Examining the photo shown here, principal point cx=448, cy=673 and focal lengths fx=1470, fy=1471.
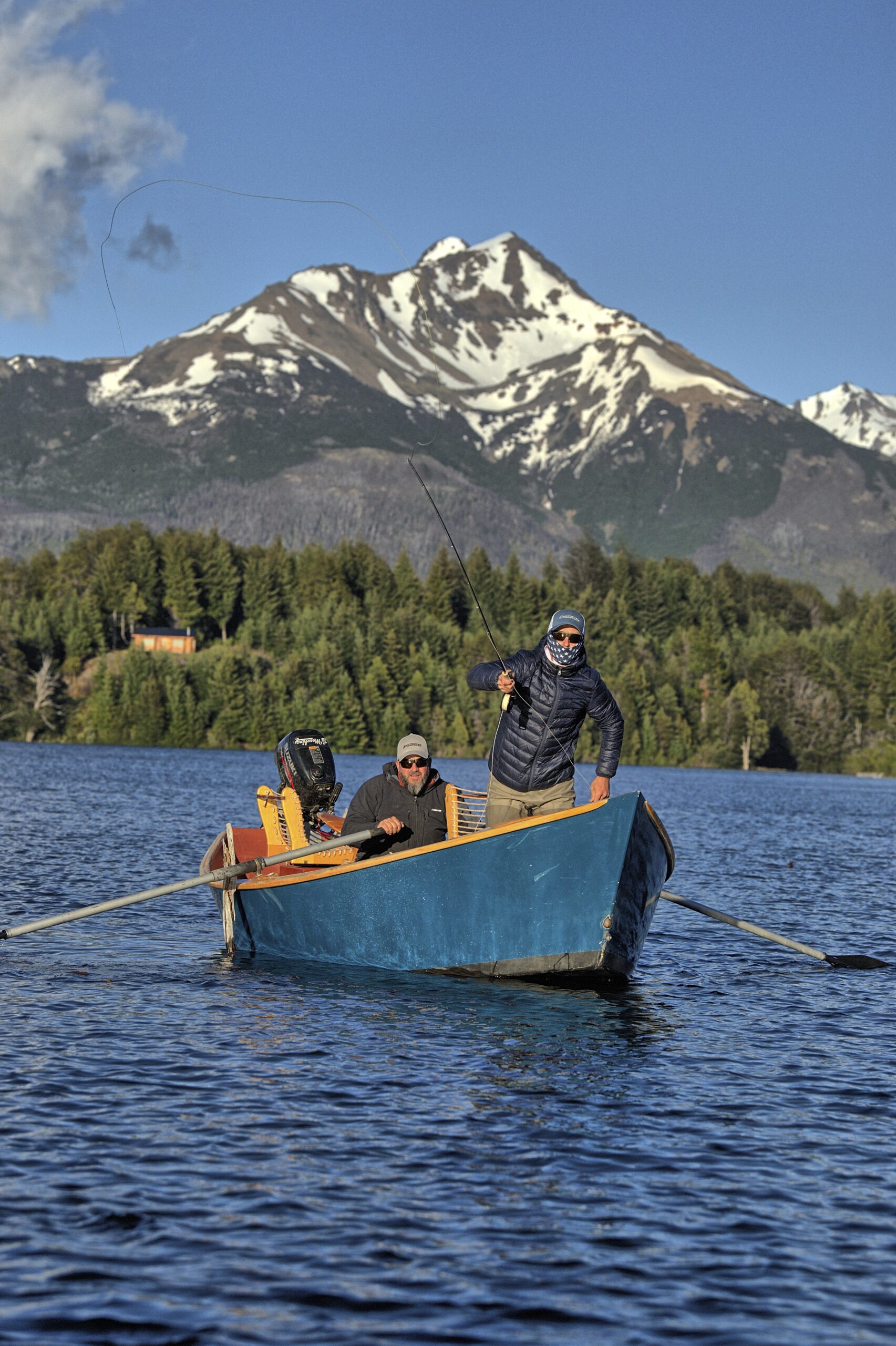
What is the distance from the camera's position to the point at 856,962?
58.9 ft

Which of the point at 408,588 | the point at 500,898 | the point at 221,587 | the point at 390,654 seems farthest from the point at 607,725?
the point at 408,588

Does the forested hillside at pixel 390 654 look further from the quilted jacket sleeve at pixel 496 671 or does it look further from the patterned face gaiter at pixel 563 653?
the patterned face gaiter at pixel 563 653

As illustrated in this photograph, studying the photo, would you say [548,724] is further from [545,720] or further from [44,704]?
[44,704]

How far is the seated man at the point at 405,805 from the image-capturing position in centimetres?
1606

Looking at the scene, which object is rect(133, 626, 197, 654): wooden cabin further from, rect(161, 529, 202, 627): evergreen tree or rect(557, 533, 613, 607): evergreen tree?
rect(557, 533, 613, 607): evergreen tree

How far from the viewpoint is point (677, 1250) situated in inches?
323

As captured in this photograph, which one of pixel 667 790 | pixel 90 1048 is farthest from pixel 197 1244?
pixel 667 790

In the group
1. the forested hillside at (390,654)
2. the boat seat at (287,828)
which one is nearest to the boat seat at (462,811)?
the boat seat at (287,828)

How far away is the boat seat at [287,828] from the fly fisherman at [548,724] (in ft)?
10.0

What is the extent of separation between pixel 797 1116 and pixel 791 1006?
483 cm

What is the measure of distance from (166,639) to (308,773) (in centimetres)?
13272

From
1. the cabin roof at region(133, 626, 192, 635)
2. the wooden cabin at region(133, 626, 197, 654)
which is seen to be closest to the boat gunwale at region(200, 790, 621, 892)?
the wooden cabin at region(133, 626, 197, 654)

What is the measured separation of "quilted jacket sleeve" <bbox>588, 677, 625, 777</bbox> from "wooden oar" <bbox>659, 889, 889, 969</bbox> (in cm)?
240

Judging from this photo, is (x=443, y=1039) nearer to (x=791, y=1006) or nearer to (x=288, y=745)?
(x=791, y=1006)
